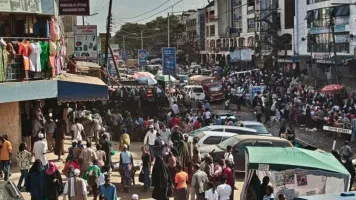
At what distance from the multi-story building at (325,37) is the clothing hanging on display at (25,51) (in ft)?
95.4

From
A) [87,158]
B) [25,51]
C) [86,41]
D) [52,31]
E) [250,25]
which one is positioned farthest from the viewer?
[250,25]

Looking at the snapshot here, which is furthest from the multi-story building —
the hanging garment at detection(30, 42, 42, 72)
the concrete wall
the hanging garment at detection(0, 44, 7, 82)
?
the hanging garment at detection(0, 44, 7, 82)

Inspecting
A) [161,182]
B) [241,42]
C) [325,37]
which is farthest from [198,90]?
[241,42]

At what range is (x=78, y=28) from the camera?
32406mm

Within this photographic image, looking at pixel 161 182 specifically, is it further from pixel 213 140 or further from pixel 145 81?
pixel 145 81

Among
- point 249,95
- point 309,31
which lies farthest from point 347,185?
point 309,31

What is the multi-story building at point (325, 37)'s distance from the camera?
48.0 metres

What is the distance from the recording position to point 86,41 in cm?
3222

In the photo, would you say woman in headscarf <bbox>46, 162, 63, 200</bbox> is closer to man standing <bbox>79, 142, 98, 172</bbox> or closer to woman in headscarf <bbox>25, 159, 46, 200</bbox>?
woman in headscarf <bbox>25, 159, 46, 200</bbox>

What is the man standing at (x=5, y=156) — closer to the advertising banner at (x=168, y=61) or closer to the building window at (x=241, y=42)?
the advertising banner at (x=168, y=61)

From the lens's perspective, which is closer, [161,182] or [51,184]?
[51,184]

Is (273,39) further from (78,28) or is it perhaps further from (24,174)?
(24,174)

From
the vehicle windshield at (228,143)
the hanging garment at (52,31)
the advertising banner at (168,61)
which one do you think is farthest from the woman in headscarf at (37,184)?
the advertising banner at (168,61)

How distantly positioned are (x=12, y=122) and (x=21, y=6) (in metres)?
3.71
